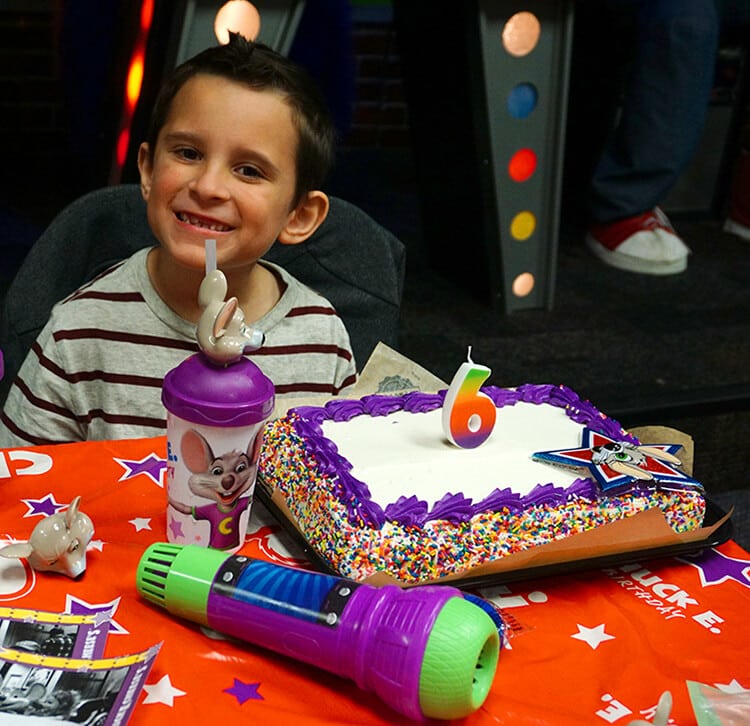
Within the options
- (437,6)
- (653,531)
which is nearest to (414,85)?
(437,6)

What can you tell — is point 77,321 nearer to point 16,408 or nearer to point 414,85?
point 16,408

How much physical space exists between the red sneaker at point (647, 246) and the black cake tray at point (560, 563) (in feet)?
9.07

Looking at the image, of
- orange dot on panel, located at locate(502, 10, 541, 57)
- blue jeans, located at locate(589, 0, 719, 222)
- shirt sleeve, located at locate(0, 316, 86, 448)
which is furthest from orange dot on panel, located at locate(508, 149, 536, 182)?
shirt sleeve, located at locate(0, 316, 86, 448)

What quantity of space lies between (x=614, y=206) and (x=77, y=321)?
2.59m

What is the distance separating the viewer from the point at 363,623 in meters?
0.68

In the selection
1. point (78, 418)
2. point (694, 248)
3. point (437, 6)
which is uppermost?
point (437, 6)

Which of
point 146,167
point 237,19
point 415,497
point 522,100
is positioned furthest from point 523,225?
point 415,497

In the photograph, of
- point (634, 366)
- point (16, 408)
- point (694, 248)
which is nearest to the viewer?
point (16, 408)

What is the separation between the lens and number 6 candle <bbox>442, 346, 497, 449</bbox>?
0.91m

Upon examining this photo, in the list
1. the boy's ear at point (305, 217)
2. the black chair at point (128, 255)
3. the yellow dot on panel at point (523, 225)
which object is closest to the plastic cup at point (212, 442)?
the boy's ear at point (305, 217)

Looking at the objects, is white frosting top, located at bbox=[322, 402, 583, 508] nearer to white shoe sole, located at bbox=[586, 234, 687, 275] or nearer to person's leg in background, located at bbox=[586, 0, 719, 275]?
person's leg in background, located at bbox=[586, 0, 719, 275]

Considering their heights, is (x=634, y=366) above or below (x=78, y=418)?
below

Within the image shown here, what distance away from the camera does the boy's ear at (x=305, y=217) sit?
128 centimetres

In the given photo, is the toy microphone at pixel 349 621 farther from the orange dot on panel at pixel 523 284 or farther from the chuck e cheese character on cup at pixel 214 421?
the orange dot on panel at pixel 523 284
